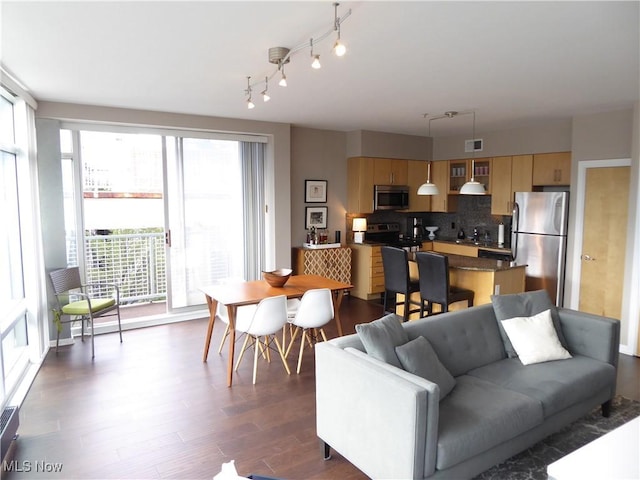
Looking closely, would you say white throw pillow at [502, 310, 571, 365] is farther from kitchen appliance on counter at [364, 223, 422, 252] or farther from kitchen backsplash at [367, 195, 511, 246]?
kitchen appliance on counter at [364, 223, 422, 252]

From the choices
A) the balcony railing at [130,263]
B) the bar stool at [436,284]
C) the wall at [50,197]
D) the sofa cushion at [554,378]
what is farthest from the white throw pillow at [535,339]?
the balcony railing at [130,263]

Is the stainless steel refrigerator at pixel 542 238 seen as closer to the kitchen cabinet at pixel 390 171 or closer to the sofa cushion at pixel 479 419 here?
the kitchen cabinet at pixel 390 171

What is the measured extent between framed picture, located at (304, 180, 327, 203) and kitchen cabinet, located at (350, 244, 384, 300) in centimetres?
97

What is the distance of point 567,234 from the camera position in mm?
5512

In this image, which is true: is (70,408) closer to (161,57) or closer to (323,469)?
(323,469)

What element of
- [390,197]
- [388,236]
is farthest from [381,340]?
[388,236]

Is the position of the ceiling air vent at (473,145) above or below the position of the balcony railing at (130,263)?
above

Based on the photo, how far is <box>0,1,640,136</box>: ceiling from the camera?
2340 mm

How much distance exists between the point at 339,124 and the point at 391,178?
1444mm

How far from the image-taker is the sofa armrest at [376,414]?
6.95ft

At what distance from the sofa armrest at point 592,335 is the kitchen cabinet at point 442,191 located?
4151 mm

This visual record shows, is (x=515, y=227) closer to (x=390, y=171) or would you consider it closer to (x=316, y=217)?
(x=390, y=171)

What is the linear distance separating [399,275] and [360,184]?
2201mm

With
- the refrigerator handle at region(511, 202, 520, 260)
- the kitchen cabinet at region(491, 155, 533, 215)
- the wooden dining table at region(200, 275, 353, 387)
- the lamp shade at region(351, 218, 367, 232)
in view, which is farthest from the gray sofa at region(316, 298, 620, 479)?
the lamp shade at region(351, 218, 367, 232)
